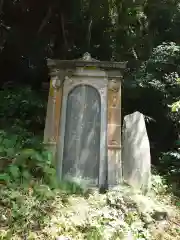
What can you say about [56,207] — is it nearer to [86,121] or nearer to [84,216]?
[84,216]

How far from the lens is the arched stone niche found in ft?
19.6

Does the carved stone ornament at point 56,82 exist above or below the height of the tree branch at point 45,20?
below

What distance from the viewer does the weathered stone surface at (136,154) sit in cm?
595

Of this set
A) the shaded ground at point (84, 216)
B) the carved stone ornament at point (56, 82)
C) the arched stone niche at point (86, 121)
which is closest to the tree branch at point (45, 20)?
the arched stone niche at point (86, 121)

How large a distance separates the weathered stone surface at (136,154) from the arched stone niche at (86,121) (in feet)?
0.90

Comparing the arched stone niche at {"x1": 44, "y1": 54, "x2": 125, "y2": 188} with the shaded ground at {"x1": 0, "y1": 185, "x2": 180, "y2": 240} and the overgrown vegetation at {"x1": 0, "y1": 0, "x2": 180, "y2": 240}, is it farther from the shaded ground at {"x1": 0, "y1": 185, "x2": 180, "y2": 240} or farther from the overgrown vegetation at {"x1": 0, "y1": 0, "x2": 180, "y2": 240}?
the shaded ground at {"x1": 0, "y1": 185, "x2": 180, "y2": 240}

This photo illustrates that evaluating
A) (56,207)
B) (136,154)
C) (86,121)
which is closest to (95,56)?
(86,121)

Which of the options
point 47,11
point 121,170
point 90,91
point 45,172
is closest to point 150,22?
point 47,11

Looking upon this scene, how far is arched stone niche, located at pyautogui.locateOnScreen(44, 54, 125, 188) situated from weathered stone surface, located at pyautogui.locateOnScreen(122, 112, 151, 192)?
0.90ft

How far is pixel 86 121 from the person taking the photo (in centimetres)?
623

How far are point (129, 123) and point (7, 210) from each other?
117 inches

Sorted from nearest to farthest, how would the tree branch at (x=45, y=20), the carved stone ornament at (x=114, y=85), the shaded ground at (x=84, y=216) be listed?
1. the shaded ground at (x=84, y=216)
2. the carved stone ornament at (x=114, y=85)
3. the tree branch at (x=45, y=20)

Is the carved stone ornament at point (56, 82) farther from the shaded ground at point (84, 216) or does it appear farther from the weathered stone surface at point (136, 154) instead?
the shaded ground at point (84, 216)

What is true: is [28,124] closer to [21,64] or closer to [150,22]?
[21,64]
